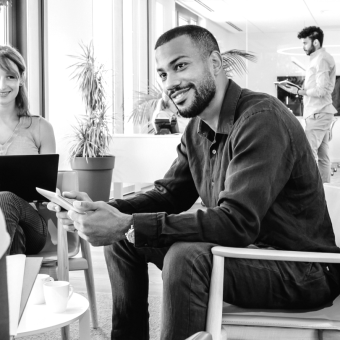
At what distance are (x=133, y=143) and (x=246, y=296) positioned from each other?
3.58 meters

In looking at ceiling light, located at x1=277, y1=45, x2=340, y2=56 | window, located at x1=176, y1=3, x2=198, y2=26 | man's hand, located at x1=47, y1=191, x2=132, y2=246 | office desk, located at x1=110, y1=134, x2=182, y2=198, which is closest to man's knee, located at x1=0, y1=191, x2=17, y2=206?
man's hand, located at x1=47, y1=191, x2=132, y2=246

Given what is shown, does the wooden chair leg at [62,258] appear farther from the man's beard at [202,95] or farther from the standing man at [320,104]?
the standing man at [320,104]

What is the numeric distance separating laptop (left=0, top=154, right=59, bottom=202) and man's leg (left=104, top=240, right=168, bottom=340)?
22.4 inches

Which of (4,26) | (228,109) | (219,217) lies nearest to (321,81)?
(4,26)

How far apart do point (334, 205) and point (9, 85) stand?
183cm

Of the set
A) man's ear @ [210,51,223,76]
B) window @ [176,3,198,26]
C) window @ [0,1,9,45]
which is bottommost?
man's ear @ [210,51,223,76]

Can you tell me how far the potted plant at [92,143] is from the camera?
5.26 meters

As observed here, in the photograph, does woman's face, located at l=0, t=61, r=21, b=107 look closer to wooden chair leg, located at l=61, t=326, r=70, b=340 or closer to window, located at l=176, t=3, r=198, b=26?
wooden chair leg, located at l=61, t=326, r=70, b=340

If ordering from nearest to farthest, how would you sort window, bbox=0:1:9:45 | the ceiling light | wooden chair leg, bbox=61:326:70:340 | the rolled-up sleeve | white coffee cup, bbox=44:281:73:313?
white coffee cup, bbox=44:281:73:313, wooden chair leg, bbox=61:326:70:340, window, bbox=0:1:9:45, the rolled-up sleeve, the ceiling light

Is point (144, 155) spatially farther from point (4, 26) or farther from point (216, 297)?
point (216, 297)

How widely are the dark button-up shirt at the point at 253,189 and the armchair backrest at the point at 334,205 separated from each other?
0.09 m

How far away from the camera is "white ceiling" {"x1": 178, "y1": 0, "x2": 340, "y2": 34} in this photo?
283 inches

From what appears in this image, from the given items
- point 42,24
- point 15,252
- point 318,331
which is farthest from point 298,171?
point 42,24

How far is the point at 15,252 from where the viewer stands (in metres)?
2.04
